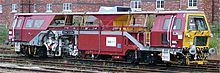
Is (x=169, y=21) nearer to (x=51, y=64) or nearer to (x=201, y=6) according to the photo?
(x=51, y=64)

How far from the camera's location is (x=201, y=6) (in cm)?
4200

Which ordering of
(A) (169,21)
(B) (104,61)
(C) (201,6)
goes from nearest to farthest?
(A) (169,21), (B) (104,61), (C) (201,6)

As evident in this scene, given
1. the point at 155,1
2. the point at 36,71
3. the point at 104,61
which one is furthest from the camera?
the point at 155,1

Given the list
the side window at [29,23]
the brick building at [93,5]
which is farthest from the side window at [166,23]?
the brick building at [93,5]

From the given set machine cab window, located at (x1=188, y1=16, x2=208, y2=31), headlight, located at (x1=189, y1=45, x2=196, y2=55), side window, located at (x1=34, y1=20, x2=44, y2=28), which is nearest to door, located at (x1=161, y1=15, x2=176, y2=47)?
machine cab window, located at (x1=188, y1=16, x2=208, y2=31)

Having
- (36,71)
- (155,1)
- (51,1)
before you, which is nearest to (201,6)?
(155,1)

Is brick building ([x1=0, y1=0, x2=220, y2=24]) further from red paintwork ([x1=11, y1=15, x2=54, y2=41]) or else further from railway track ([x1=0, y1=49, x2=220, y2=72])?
railway track ([x1=0, y1=49, x2=220, y2=72])

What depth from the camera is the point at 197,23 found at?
2062 centimetres

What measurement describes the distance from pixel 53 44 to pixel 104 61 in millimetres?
2704

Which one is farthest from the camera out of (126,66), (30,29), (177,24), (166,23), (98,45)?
(30,29)

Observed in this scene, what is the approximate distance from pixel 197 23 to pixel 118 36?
3.64m

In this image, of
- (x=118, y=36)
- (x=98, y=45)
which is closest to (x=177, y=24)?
(x=118, y=36)

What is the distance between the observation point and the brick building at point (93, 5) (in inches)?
1660

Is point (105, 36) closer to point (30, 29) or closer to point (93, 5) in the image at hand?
point (30, 29)
